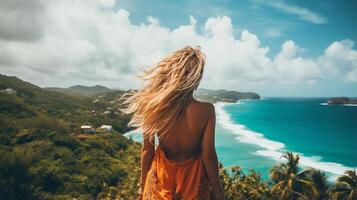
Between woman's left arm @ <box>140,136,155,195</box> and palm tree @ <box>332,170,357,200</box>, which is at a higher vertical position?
woman's left arm @ <box>140,136,155,195</box>

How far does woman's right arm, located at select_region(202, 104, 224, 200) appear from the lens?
178cm


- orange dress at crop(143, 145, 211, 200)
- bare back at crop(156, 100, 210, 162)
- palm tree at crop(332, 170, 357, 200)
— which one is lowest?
palm tree at crop(332, 170, 357, 200)

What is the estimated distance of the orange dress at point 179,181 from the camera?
70.6 inches

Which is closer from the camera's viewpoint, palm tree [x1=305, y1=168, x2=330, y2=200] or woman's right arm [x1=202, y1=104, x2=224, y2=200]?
woman's right arm [x1=202, y1=104, x2=224, y2=200]

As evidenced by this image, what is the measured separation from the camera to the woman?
1.79 metres

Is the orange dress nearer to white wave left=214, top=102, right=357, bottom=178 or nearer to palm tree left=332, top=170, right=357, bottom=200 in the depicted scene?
palm tree left=332, top=170, right=357, bottom=200

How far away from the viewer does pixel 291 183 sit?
23.0 m

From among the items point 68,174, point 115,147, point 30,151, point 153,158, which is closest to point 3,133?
point 30,151

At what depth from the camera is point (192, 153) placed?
1852 millimetres

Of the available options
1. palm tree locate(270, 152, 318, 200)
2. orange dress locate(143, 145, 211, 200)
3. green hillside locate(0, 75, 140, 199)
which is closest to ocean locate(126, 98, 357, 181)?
green hillside locate(0, 75, 140, 199)

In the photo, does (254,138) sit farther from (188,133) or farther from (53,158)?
(188,133)

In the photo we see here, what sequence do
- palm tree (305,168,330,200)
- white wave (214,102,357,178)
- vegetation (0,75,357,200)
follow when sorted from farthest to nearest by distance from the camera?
white wave (214,102,357,178) → palm tree (305,168,330,200) → vegetation (0,75,357,200)

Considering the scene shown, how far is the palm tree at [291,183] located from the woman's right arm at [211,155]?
71.8ft

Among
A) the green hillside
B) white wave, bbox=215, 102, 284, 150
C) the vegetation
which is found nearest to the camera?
the vegetation
